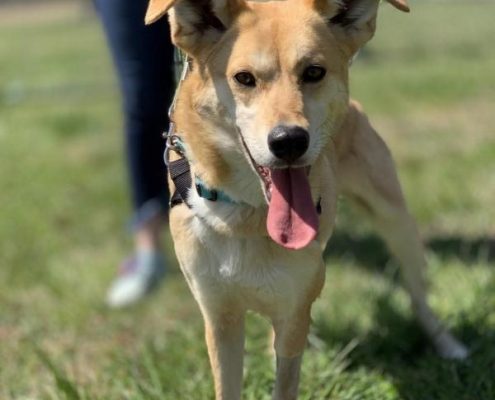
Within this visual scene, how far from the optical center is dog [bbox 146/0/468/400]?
91.4 inches

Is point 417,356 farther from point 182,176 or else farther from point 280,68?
point 280,68

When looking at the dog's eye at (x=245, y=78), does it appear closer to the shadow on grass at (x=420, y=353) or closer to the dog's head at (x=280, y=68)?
the dog's head at (x=280, y=68)

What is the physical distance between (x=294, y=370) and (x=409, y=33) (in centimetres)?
1399

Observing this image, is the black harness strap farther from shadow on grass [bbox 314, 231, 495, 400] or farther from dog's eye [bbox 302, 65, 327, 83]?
shadow on grass [bbox 314, 231, 495, 400]

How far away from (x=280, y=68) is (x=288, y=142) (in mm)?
270

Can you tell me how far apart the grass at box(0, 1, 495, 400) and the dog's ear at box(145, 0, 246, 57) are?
129 cm

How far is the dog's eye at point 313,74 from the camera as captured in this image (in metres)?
2.40

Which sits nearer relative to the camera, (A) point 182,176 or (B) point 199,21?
(B) point 199,21

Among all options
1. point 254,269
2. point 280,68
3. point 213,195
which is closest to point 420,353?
point 254,269

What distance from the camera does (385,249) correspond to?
4.77 metres

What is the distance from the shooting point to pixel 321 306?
393 cm

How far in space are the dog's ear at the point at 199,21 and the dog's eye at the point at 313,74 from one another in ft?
0.98

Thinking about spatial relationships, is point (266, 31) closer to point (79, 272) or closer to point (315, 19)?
point (315, 19)

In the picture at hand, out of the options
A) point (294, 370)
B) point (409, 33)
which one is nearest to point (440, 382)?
point (294, 370)
